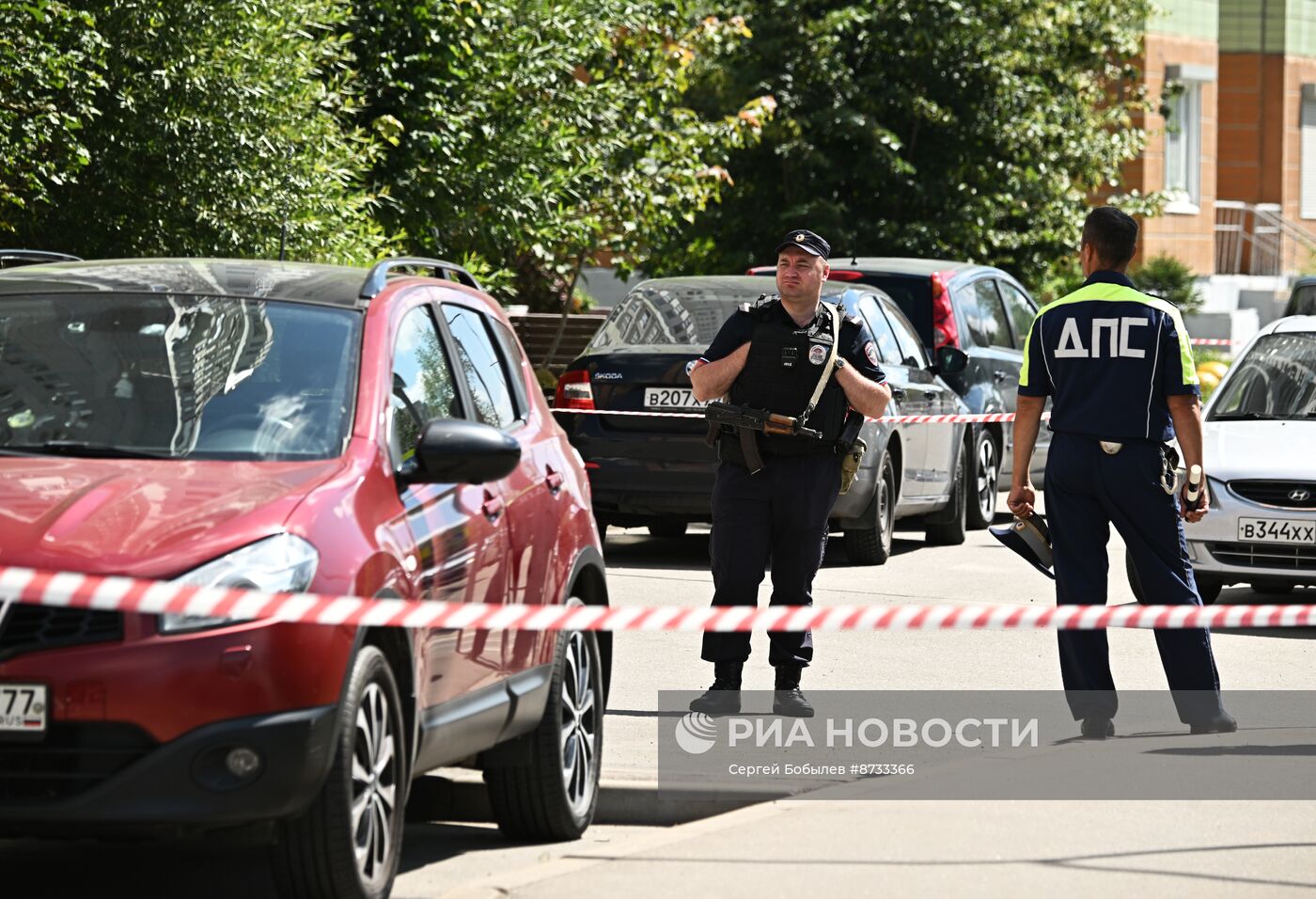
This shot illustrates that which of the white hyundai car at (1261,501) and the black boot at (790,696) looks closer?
the black boot at (790,696)

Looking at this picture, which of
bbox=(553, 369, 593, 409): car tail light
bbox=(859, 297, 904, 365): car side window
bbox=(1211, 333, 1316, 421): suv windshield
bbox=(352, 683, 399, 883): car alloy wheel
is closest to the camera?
bbox=(352, 683, 399, 883): car alloy wheel

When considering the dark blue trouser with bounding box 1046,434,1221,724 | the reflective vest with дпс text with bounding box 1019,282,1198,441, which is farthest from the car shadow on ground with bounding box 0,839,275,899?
the reflective vest with дпс text with bounding box 1019,282,1198,441

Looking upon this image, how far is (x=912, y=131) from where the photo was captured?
23.0 metres

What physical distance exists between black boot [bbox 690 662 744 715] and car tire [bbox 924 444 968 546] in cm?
656

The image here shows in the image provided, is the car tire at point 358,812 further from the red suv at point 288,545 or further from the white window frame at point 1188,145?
the white window frame at point 1188,145

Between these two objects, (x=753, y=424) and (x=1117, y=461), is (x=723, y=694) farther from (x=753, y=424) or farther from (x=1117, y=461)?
(x=1117, y=461)

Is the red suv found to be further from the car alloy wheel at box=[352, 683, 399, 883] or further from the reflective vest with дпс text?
the reflective vest with дпс text

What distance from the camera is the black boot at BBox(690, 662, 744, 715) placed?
820 cm

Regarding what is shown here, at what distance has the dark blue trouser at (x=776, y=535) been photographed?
8.33 metres

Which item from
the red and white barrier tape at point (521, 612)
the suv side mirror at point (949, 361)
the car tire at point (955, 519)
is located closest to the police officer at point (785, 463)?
the red and white barrier tape at point (521, 612)

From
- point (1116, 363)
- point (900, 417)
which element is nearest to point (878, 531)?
point (900, 417)

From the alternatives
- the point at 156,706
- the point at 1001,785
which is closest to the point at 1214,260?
the point at 1001,785

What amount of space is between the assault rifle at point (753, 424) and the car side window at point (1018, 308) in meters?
8.73

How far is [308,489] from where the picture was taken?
5.12 metres
